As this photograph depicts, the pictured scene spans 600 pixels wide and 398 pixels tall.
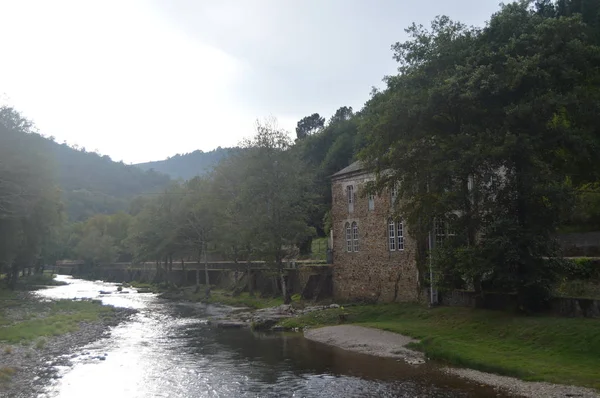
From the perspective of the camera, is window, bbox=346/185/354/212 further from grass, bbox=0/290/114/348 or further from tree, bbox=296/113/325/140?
tree, bbox=296/113/325/140

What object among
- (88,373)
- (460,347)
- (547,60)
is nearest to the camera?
(88,373)

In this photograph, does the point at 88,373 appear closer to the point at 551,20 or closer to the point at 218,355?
the point at 218,355

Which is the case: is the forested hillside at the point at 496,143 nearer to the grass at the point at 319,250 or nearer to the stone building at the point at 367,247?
the stone building at the point at 367,247

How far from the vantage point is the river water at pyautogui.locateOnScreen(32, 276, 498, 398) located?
18.8m

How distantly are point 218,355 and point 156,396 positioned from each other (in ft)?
25.3

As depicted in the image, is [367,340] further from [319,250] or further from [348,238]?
[319,250]

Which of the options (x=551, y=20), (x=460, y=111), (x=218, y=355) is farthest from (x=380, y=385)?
(x=551, y=20)

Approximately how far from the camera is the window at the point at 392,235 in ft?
129

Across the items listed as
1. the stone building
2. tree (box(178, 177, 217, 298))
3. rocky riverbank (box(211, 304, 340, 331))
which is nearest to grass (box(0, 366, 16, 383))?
rocky riverbank (box(211, 304, 340, 331))

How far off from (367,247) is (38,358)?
2439 centimetres

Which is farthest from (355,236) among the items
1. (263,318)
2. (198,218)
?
(198,218)

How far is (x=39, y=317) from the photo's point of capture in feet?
132

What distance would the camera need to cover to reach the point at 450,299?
109 feet

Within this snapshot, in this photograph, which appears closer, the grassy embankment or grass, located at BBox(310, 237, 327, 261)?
the grassy embankment
